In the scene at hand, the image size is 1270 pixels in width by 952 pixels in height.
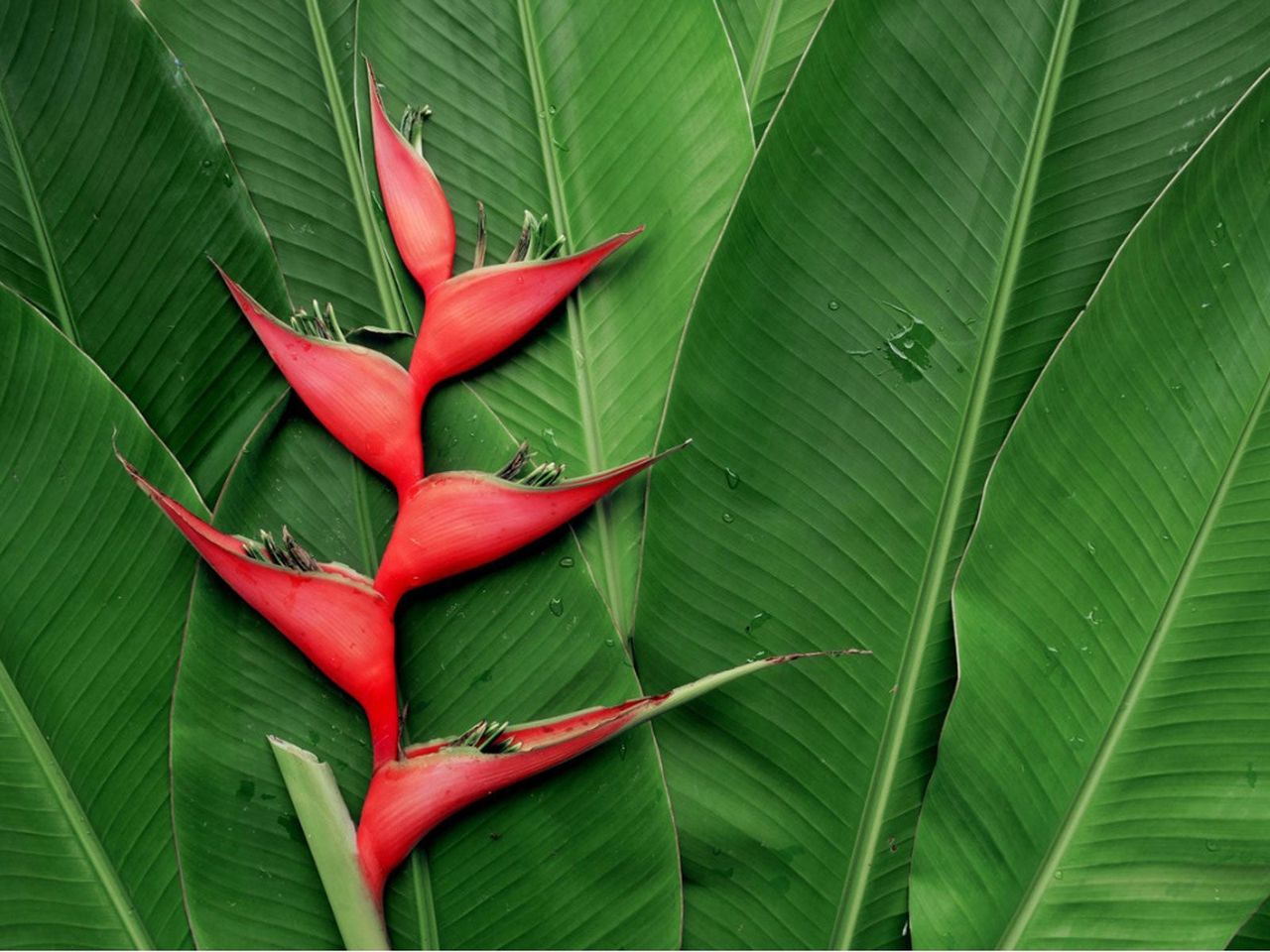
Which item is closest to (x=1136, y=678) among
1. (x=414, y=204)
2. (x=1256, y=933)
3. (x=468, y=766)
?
(x=1256, y=933)

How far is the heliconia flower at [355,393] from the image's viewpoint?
484 millimetres

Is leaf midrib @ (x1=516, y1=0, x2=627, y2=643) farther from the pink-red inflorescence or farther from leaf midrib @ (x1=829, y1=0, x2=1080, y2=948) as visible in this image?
leaf midrib @ (x1=829, y1=0, x2=1080, y2=948)

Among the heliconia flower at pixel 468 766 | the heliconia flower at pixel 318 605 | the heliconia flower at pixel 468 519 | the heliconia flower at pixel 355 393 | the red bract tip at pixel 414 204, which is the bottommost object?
the heliconia flower at pixel 468 766

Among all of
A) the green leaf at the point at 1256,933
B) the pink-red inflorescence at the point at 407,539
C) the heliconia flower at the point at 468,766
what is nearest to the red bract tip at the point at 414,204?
the pink-red inflorescence at the point at 407,539

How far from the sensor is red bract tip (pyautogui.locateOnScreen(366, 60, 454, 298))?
0.51 metres

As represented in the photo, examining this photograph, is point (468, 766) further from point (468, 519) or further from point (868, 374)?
point (868, 374)

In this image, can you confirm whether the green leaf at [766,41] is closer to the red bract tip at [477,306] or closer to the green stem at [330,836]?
the red bract tip at [477,306]

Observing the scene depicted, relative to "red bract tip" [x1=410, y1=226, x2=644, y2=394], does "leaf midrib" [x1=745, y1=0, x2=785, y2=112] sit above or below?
Result: above

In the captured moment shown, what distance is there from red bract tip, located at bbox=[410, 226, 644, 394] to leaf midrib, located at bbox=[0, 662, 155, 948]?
246 mm

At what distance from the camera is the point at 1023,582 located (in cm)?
48

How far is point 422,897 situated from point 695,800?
0.15 metres

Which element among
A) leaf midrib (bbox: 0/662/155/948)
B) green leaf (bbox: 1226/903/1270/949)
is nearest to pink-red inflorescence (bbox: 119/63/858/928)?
leaf midrib (bbox: 0/662/155/948)

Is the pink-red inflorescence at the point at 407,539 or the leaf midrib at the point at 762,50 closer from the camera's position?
the pink-red inflorescence at the point at 407,539

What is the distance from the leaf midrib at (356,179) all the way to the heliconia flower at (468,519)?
0.11 meters
